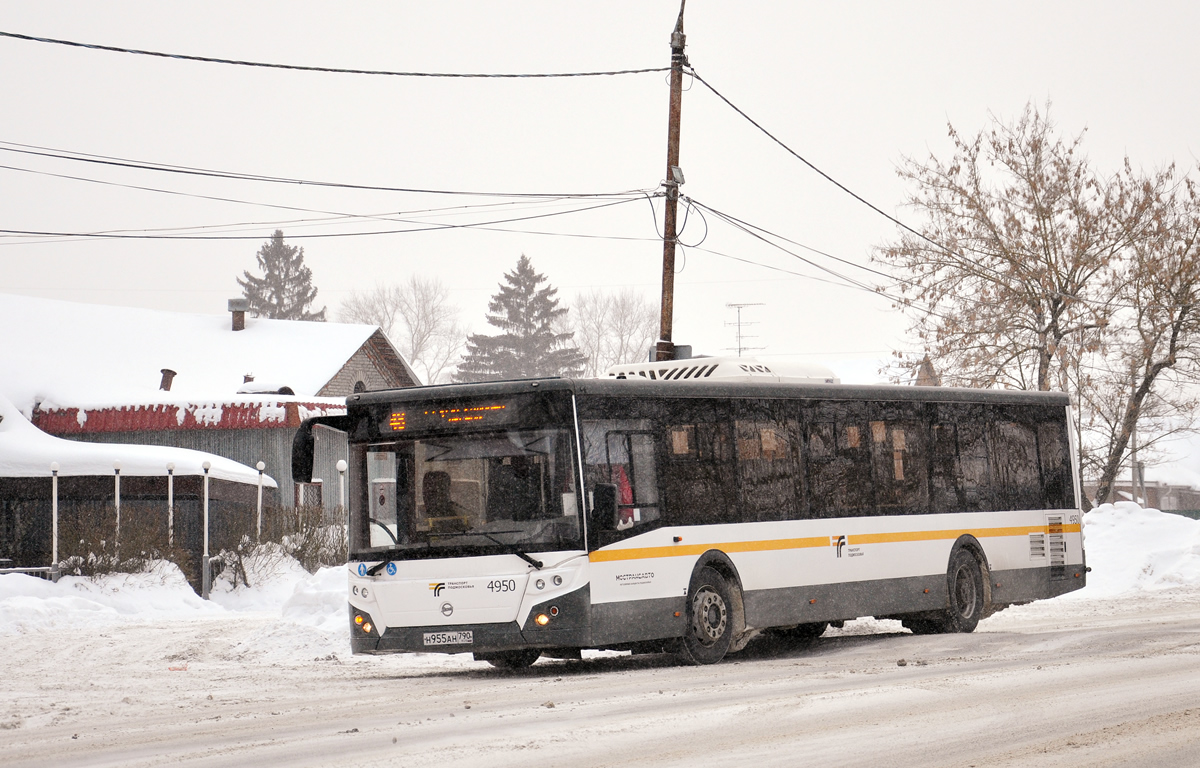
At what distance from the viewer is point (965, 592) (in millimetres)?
18453

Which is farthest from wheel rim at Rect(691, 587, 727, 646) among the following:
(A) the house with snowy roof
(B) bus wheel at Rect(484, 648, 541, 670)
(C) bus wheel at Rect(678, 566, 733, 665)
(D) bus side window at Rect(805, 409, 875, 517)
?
(A) the house with snowy roof

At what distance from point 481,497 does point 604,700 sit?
311 cm

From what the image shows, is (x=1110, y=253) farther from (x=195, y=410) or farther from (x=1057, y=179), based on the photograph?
(x=195, y=410)

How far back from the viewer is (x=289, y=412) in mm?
37938

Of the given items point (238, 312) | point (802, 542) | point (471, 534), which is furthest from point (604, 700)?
point (238, 312)

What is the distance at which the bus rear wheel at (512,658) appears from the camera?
1520 centimetres

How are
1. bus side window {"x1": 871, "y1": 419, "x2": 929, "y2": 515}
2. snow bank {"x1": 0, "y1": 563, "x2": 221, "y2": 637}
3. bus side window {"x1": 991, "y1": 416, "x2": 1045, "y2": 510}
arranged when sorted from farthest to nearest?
snow bank {"x1": 0, "y1": 563, "x2": 221, "y2": 637}, bus side window {"x1": 991, "y1": 416, "x2": 1045, "y2": 510}, bus side window {"x1": 871, "y1": 419, "x2": 929, "y2": 515}

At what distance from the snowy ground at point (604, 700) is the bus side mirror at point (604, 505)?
1.44 meters

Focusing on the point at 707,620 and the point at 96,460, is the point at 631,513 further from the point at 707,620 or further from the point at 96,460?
the point at 96,460

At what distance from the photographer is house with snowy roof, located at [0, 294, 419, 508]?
3875 centimetres

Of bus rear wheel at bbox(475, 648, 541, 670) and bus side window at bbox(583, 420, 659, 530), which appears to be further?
bus rear wheel at bbox(475, 648, 541, 670)

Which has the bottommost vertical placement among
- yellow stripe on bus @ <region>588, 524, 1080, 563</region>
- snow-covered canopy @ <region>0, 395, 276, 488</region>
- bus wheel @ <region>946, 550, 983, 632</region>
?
bus wheel @ <region>946, 550, 983, 632</region>

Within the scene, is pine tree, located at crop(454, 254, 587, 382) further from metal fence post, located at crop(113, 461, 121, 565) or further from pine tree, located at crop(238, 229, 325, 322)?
metal fence post, located at crop(113, 461, 121, 565)

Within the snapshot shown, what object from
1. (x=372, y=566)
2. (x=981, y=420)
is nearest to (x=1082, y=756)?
(x=372, y=566)
